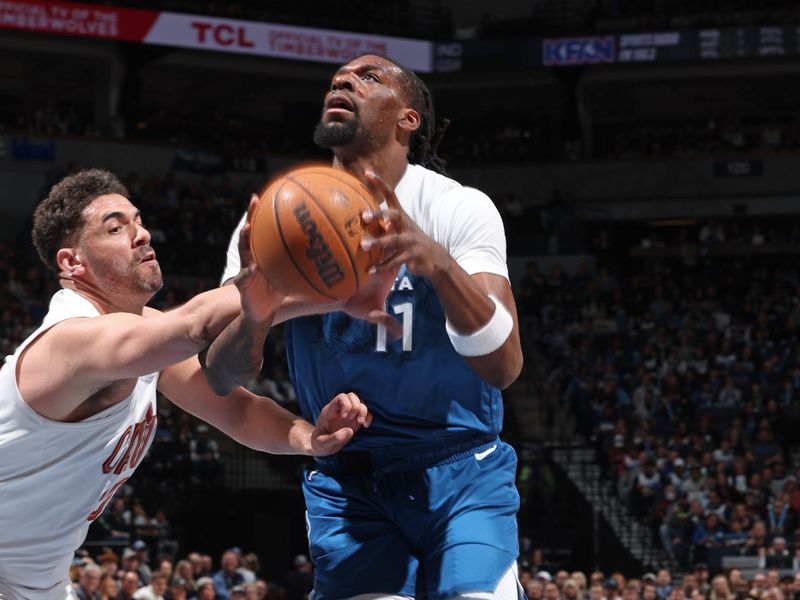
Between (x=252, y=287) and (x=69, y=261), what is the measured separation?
109 centimetres

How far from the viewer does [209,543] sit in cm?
1683

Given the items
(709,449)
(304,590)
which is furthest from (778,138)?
(304,590)

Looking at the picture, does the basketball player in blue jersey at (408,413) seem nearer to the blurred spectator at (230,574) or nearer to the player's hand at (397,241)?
the player's hand at (397,241)

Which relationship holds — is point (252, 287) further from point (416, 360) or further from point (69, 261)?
point (69, 261)

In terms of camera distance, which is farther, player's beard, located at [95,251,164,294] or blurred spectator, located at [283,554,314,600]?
blurred spectator, located at [283,554,314,600]

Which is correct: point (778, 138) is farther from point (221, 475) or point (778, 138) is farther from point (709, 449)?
point (221, 475)

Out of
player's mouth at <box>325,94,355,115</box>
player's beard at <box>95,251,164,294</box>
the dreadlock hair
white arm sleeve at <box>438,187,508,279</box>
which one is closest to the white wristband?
white arm sleeve at <box>438,187,508,279</box>

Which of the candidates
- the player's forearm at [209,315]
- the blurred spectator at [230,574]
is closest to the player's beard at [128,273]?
the player's forearm at [209,315]

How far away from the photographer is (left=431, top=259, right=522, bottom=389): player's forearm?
373cm

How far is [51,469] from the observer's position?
14.1 ft

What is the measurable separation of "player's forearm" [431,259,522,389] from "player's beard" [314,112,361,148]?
0.73 metres

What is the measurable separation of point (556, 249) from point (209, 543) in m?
12.3

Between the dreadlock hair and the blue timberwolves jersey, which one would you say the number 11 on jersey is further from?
the dreadlock hair

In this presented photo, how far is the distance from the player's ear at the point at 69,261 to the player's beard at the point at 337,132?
0.97 m
